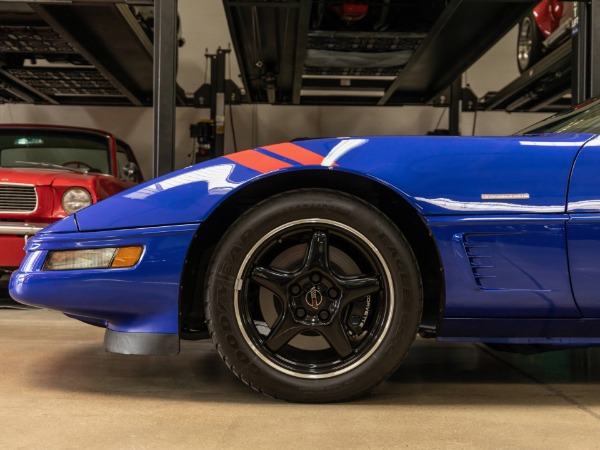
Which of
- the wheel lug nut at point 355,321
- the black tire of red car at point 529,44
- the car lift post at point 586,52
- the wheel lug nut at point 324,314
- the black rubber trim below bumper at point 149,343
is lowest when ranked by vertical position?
the black rubber trim below bumper at point 149,343

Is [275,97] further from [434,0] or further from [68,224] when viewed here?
[68,224]

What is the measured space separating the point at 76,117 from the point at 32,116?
0.63 meters

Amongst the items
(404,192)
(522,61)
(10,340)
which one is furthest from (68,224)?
(522,61)

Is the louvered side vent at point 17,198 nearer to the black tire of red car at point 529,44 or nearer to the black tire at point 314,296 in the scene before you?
the black tire at point 314,296

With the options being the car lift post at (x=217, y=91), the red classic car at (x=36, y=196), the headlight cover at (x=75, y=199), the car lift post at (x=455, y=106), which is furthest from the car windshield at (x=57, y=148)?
the car lift post at (x=455, y=106)

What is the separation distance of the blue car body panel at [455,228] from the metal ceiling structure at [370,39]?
2.57 m

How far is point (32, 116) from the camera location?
951 cm

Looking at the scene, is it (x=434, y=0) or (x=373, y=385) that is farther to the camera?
(x=434, y=0)

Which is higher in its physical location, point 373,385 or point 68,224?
point 68,224

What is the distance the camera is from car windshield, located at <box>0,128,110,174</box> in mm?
5297

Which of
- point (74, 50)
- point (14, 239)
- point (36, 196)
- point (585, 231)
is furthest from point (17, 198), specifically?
point (585, 231)

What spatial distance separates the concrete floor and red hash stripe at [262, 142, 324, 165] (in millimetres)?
743

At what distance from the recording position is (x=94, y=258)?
2.03 meters

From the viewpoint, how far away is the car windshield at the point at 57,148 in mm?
5297
